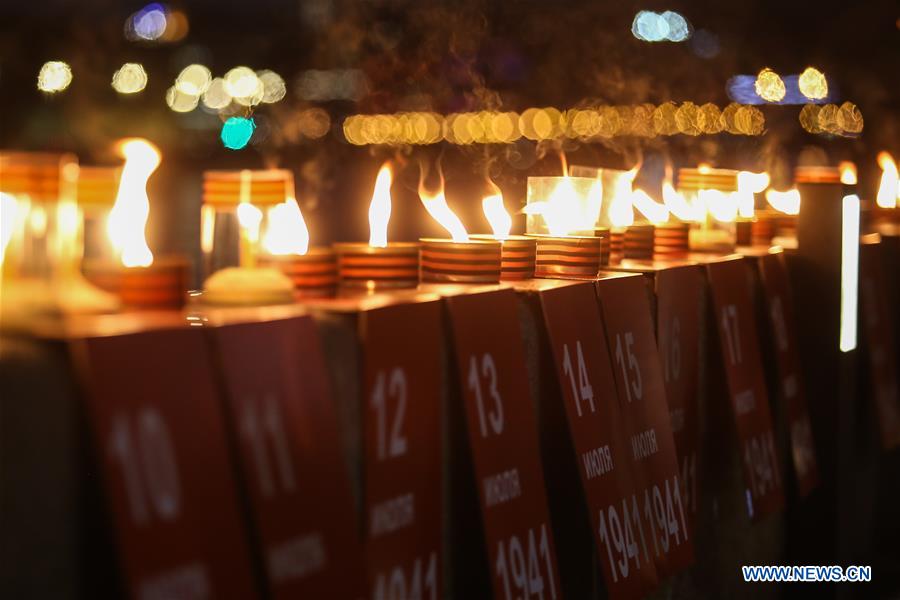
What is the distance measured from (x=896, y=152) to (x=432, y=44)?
15.3 m

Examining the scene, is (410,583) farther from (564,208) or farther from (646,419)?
(564,208)

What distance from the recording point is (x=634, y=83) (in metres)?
38.4

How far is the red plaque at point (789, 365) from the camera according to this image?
16.5 feet

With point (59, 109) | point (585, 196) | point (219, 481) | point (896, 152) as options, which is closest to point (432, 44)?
point (896, 152)

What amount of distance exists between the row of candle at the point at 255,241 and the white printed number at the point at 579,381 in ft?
0.94

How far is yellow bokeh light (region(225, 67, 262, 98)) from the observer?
64812 mm

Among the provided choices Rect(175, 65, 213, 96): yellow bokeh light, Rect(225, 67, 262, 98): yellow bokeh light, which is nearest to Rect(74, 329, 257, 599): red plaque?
Rect(175, 65, 213, 96): yellow bokeh light

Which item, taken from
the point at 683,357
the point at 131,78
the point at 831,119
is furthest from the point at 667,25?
the point at 683,357

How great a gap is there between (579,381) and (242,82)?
63.9 m

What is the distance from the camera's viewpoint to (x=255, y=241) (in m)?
2.90

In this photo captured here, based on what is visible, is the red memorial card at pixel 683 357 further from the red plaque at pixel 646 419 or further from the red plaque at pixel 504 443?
the red plaque at pixel 504 443

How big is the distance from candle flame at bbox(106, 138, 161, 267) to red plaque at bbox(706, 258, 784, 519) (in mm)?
2403

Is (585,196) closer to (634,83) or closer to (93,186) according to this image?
(93,186)

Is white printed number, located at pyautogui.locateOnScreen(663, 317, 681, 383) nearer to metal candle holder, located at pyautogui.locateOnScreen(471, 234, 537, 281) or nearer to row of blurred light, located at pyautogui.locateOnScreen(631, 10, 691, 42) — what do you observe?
metal candle holder, located at pyautogui.locateOnScreen(471, 234, 537, 281)
